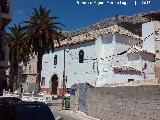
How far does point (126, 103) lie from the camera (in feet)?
70.3

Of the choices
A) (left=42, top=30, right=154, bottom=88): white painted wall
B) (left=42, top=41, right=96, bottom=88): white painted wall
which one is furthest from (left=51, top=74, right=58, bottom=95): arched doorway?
(left=42, top=30, right=154, bottom=88): white painted wall

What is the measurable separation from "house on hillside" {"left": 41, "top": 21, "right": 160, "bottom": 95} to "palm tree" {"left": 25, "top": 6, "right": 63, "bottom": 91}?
3.18m

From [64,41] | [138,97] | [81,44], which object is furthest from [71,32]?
[138,97]

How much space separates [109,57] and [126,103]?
3140cm

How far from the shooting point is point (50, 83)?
201 feet

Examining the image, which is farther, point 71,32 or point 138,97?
point 71,32

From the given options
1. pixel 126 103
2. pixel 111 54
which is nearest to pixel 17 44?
pixel 111 54

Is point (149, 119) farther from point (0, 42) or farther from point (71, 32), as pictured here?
point (71, 32)

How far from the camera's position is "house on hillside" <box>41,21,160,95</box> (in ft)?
162

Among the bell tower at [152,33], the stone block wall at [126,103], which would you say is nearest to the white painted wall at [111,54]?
the bell tower at [152,33]

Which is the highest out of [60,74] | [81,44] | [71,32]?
[71,32]

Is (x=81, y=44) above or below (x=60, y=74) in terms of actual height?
above

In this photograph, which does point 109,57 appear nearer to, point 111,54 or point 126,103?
point 111,54

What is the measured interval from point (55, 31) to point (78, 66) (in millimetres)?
8432
